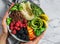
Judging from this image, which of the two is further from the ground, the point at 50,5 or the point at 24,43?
the point at 50,5

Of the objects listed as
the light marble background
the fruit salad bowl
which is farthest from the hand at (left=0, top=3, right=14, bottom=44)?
the light marble background

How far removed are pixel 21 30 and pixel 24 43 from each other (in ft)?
0.17

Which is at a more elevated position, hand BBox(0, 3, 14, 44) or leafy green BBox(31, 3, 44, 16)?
leafy green BBox(31, 3, 44, 16)

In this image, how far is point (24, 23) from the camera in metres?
0.61

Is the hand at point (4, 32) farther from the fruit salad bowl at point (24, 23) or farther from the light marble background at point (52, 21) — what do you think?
the light marble background at point (52, 21)

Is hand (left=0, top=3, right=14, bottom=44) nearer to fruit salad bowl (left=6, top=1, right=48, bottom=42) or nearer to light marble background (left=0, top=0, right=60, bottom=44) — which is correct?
fruit salad bowl (left=6, top=1, right=48, bottom=42)

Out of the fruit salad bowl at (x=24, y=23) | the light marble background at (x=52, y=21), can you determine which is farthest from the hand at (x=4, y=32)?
the light marble background at (x=52, y=21)

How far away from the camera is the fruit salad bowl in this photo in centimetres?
60

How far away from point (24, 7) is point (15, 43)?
0.12 m

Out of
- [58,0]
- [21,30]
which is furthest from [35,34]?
[58,0]

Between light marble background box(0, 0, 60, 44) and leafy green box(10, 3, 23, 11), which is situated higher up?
leafy green box(10, 3, 23, 11)

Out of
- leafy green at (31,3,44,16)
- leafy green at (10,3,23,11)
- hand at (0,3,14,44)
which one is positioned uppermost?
leafy green at (10,3,23,11)

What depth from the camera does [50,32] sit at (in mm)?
688

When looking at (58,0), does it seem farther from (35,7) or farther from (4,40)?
(4,40)
